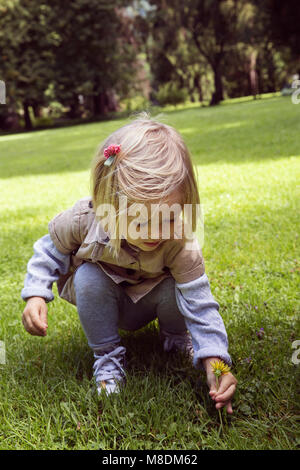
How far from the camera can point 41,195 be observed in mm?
5336

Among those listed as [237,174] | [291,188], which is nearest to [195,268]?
[291,188]

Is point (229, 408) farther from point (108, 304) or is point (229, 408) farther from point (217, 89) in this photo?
point (217, 89)

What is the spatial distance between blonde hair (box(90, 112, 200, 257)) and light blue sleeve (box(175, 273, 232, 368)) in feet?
0.95

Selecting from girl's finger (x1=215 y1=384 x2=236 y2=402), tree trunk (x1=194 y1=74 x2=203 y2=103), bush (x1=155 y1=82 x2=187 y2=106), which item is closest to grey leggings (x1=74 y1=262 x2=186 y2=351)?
girl's finger (x1=215 y1=384 x2=236 y2=402)

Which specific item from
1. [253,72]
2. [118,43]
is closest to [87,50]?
[118,43]

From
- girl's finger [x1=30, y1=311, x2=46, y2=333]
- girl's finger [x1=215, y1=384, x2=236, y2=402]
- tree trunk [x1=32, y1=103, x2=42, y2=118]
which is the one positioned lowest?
tree trunk [x1=32, y1=103, x2=42, y2=118]

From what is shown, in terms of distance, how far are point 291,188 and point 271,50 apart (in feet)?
98.0

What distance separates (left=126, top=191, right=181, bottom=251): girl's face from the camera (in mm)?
1443

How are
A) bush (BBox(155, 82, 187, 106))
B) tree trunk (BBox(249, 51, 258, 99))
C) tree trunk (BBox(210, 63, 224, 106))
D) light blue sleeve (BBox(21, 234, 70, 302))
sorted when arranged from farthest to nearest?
1. tree trunk (BBox(249, 51, 258, 99))
2. bush (BBox(155, 82, 187, 106))
3. tree trunk (BBox(210, 63, 224, 106))
4. light blue sleeve (BBox(21, 234, 70, 302))

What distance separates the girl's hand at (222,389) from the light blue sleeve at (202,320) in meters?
0.06

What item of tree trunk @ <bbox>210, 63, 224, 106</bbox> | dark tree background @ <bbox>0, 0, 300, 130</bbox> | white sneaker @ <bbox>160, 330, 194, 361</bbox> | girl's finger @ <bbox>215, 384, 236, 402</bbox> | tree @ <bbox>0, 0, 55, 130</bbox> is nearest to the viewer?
girl's finger @ <bbox>215, 384, 236, 402</bbox>

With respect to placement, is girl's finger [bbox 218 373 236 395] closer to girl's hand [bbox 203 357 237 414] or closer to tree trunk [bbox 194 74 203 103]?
girl's hand [bbox 203 357 237 414]

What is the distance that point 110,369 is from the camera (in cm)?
168

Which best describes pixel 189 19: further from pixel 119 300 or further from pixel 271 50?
pixel 119 300
